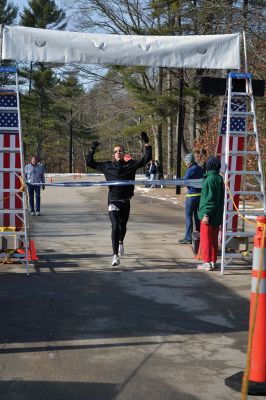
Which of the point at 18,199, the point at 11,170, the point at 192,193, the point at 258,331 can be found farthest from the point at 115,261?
the point at 258,331

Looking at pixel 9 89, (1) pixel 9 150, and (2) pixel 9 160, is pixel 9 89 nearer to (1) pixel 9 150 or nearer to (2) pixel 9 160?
(1) pixel 9 150

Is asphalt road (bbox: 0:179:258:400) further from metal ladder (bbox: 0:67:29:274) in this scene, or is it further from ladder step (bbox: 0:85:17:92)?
ladder step (bbox: 0:85:17:92)

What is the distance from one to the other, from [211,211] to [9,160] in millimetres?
3462

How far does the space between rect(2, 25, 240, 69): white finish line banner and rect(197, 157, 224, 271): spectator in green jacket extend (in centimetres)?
171

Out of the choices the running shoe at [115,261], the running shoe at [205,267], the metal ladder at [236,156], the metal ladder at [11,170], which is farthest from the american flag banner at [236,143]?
the metal ladder at [11,170]

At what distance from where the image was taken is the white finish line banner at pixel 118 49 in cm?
947

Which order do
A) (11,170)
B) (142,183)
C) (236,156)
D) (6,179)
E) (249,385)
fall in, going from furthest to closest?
(142,183)
(236,156)
(6,179)
(11,170)
(249,385)

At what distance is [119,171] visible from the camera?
34.0 feet

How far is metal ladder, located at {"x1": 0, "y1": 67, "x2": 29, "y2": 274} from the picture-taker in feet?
32.8

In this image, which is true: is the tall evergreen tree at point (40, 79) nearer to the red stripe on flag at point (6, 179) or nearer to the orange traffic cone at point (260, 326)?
the red stripe on flag at point (6, 179)

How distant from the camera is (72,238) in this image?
13.8m

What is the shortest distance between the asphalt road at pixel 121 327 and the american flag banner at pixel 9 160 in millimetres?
956

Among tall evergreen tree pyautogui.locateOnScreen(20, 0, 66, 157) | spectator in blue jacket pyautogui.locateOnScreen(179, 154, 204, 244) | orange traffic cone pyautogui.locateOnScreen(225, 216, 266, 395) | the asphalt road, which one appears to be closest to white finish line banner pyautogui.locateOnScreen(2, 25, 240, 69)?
spectator in blue jacket pyautogui.locateOnScreen(179, 154, 204, 244)

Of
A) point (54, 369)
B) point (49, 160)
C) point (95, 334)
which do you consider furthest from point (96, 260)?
point (49, 160)
